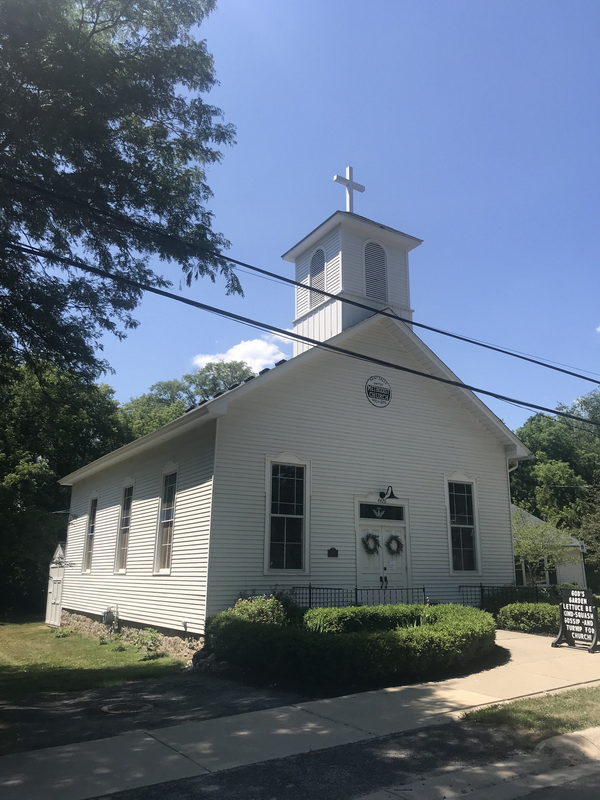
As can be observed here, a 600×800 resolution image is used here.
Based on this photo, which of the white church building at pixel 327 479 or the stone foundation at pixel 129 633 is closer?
Result: the stone foundation at pixel 129 633

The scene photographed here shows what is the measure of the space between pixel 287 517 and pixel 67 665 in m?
5.75

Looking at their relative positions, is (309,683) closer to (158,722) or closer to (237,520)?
(158,722)

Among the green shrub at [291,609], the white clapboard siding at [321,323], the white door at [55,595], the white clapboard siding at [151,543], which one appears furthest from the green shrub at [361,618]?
the white door at [55,595]

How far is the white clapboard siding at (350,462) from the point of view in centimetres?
1366

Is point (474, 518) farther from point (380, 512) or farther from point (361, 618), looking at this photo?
point (361, 618)

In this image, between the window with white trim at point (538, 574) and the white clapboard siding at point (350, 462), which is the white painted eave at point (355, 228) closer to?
the white clapboard siding at point (350, 462)

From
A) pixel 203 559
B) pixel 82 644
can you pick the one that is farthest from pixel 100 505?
pixel 203 559

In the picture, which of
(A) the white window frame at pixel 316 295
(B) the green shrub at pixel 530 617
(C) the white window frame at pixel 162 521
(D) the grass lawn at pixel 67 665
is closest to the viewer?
(D) the grass lawn at pixel 67 665

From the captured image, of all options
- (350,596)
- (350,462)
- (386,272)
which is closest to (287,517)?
(350,462)

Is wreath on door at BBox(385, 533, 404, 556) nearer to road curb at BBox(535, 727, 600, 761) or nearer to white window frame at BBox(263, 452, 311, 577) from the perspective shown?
white window frame at BBox(263, 452, 311, 577)

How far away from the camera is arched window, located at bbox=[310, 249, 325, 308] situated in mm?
19078

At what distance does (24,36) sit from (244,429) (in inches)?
328

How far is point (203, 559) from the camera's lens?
43.7 feet

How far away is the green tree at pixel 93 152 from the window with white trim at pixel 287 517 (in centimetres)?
498
